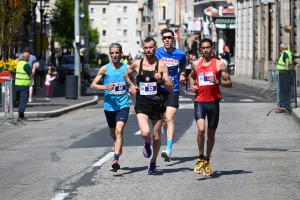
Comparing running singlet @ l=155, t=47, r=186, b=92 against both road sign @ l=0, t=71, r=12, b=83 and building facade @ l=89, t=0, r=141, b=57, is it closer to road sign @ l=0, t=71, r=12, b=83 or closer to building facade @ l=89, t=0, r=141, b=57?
road sign @ l=0, t=71, r=12, b=83

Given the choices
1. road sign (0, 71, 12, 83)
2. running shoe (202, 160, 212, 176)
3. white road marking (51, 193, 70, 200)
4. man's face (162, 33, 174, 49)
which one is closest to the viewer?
white road marking (51, 193, 70, 200)

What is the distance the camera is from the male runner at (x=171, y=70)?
12531 millimetres

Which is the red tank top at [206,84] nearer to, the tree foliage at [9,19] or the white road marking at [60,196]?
the white road marking at [60,196]

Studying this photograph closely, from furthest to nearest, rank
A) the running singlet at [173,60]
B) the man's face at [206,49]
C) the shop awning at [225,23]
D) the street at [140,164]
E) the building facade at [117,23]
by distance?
1. the building facade at [117,23]
2. the shop awning at [225,23]
3. the running singlet at [173,60]
4. the man's face at [206,49]
5. the street at [140,164]

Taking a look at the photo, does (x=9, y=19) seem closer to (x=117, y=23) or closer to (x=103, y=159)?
(x=103, y=159)

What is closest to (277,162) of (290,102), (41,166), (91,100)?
(41,166)

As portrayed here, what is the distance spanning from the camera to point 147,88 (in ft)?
37.9

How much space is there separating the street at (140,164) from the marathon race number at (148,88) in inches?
41.6

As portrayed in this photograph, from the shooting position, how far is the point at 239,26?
203 ft

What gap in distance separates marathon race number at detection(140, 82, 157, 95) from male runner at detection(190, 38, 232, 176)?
479 millimetres

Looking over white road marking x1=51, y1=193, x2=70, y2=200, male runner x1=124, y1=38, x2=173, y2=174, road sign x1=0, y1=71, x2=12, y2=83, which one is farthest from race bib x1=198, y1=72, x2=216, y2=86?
road sign x1=0, y1=71, x2=12, y2=83

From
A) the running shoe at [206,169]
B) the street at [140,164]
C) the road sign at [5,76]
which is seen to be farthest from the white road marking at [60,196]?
the road sign at [5,76]

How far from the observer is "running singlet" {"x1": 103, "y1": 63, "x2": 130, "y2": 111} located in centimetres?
1208

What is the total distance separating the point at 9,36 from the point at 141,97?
21.9 m
